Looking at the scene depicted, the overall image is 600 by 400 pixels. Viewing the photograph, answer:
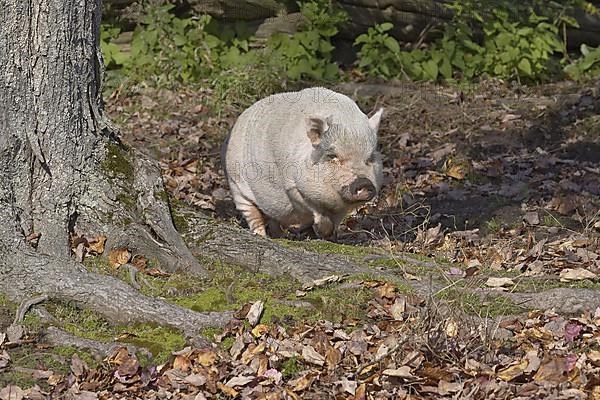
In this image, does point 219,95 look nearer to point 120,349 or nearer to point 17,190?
point 17,190

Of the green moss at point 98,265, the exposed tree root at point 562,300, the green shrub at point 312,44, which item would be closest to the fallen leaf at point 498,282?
the exposed tree root at point 562,300

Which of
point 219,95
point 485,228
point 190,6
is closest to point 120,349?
point 485,228

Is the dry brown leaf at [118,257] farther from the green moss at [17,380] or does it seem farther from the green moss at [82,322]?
the green moss at [17,380]

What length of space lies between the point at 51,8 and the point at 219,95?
23.3 feet

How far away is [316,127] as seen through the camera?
284 inches

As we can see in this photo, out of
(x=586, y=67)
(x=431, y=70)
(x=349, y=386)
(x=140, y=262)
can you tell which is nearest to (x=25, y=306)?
(x=140, y=262)

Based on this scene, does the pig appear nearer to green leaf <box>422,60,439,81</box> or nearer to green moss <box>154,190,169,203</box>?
green moss <box>154,190,169,203</box>

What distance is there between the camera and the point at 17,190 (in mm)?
5844

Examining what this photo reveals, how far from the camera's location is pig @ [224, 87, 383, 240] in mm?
7211

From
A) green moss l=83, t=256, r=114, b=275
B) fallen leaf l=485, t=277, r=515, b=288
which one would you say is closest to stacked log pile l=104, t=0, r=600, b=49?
green moss l=83, t=256, r=114, b=275

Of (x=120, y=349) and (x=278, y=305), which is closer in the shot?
(x=120, y=349)

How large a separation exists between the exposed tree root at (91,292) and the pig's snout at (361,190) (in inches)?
76.8

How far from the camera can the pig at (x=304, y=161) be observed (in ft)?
23.7

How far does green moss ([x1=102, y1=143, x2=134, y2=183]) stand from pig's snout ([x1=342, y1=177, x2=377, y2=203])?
159 centimetres
